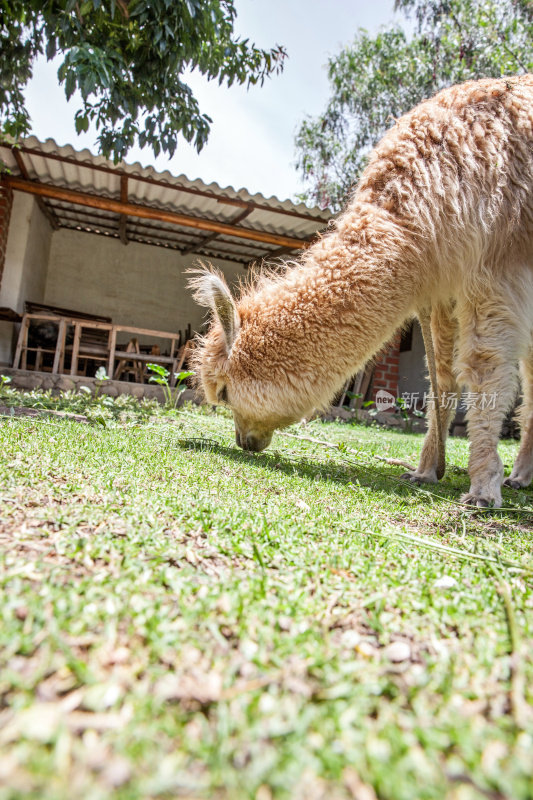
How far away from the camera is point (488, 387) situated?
120 inches

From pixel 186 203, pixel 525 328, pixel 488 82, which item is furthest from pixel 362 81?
pixel 525 328

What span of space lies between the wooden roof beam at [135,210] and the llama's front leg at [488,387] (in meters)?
6.29

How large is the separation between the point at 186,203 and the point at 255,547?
10441 mm

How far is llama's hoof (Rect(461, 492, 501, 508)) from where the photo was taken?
288 cm

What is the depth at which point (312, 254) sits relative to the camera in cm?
344

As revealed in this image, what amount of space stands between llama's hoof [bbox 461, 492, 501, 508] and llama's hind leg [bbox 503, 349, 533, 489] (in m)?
1.41

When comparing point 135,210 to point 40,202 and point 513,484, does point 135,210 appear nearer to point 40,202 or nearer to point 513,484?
point 40,202

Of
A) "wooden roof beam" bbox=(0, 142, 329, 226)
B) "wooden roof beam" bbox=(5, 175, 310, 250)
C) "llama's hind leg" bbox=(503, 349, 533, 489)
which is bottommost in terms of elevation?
"llama's hind leg" bbox=(503, 349, 533, 489)

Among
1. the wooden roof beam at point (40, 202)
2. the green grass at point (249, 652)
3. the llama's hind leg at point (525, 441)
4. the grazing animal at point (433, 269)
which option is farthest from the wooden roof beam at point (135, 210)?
the green grass at point (249, 652)

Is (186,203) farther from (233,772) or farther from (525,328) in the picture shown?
(233,772)

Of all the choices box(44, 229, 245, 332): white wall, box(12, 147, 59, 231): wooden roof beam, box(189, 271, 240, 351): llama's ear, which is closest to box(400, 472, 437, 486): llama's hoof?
box(189, 271, 240, 351): llama's ear

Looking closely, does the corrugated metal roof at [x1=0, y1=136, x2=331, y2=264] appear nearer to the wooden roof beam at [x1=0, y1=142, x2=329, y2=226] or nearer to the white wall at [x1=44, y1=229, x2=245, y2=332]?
A: the wooden roof beam at [x1=0, y1=142, x2=329, y2=226]

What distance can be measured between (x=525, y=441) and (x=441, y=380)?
103 centimetres

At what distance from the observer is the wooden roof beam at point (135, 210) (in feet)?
31.2
